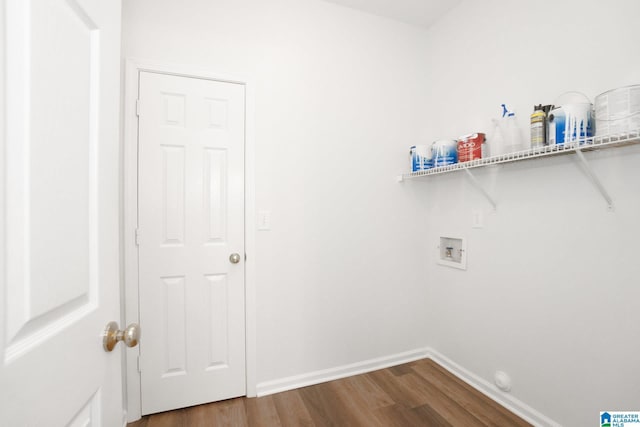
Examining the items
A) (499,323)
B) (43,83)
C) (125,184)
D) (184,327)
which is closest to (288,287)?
(184,327)

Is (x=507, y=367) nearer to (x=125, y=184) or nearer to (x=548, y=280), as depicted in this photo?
(x=548, y=280)

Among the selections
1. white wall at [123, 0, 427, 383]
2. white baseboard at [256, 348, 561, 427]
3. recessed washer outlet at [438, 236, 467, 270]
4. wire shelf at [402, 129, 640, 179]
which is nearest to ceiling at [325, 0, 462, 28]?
white wall at [123, 0, 427, 383]

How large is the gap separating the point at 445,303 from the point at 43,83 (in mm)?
2562

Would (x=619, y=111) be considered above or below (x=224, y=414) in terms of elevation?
above

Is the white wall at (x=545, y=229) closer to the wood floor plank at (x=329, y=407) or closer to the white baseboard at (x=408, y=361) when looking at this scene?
the white baseboard at (x=408, y=361)

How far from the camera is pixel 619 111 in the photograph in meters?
1.21

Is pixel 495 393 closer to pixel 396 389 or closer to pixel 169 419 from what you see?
pixel 396 389

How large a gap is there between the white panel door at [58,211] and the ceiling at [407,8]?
79.1 inches

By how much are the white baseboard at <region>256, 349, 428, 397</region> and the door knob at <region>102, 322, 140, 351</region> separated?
1.53 meters

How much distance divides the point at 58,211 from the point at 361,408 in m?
1.95

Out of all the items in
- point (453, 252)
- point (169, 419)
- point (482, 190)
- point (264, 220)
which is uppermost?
point (482, 190)

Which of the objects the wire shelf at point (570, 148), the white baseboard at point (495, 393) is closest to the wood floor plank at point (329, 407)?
the white baseboard at point (495, 393)

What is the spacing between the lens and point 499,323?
6.21 ft

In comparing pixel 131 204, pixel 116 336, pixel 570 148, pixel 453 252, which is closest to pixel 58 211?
pixel 116 336
